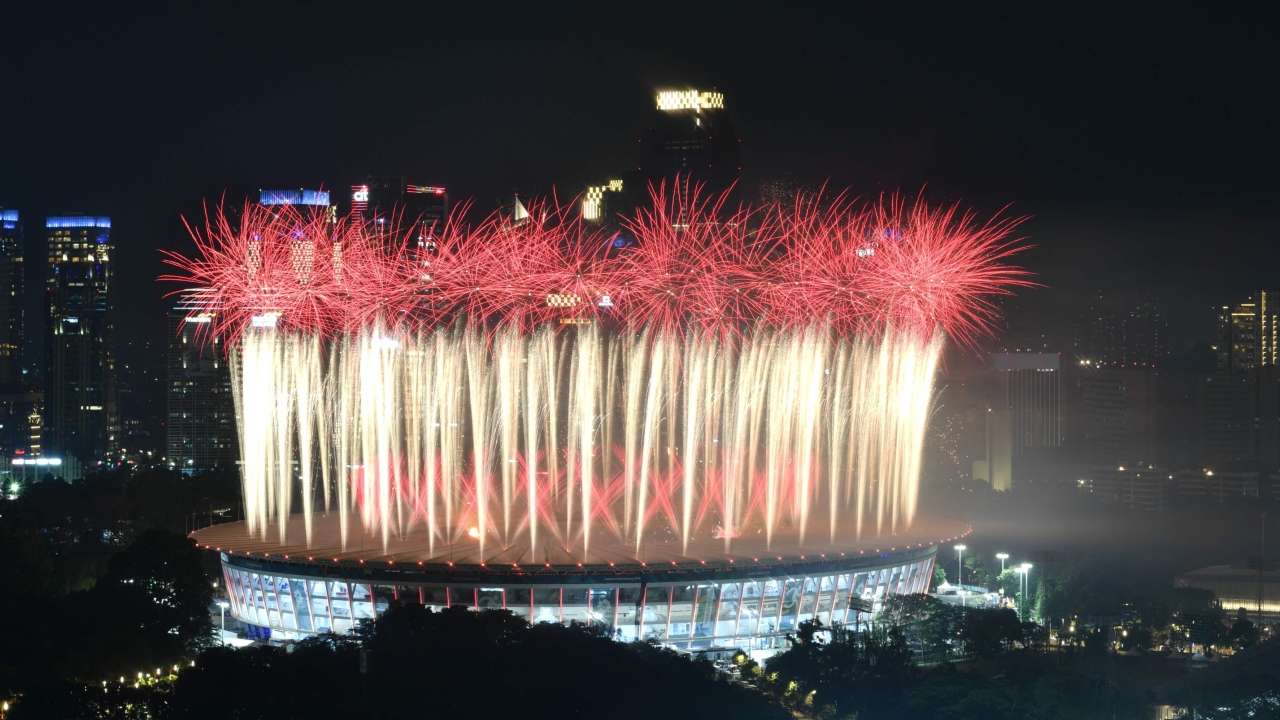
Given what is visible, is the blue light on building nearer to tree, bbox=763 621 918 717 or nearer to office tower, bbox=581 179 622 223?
office tower, bbox=581 179 622 223

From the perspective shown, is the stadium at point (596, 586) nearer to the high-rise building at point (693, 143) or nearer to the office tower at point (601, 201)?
the high-rise building at point (693, 143)

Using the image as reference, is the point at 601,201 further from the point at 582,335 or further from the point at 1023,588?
the point at 582,335

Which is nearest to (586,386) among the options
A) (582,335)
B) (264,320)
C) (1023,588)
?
(582,335)

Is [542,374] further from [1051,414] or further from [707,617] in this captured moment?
[1051,414]

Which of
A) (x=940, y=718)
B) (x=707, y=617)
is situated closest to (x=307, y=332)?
(x=707, y=617)

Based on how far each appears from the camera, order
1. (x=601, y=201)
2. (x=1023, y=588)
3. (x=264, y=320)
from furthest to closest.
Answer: (x=601, y=201), (x=1023, y=588), (x=264, y=320)

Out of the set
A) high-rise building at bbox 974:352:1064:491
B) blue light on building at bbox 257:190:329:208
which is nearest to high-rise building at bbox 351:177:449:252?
blue light on building at bbox 257:190:329:208

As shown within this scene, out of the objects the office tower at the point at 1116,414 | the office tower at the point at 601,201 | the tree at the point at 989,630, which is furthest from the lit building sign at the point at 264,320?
the office tower at the point at 1116,414
